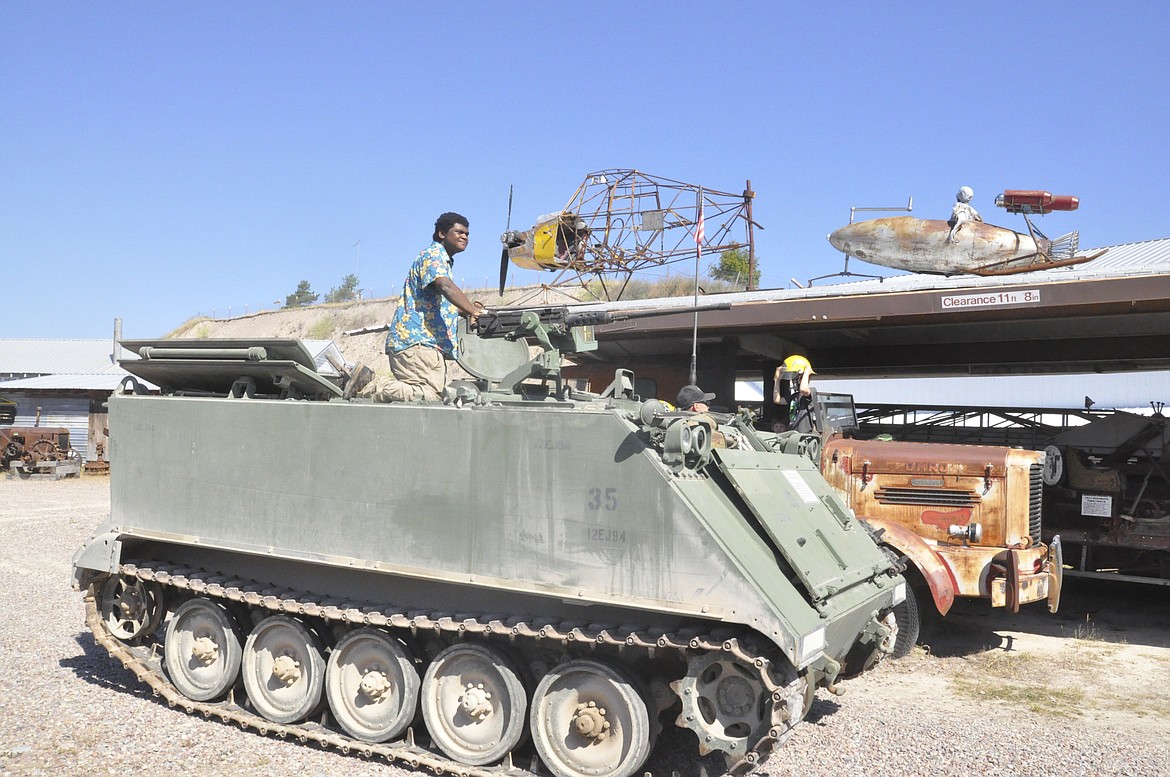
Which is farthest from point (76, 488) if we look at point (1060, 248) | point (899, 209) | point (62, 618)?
point (1060, 248)

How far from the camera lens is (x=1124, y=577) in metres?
10.8

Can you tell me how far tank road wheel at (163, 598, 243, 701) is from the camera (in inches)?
271

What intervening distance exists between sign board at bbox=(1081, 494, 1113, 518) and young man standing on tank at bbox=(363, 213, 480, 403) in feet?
26.4

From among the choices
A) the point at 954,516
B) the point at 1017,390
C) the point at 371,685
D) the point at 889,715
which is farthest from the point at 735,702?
the point at 1017,390

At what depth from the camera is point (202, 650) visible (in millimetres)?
7039

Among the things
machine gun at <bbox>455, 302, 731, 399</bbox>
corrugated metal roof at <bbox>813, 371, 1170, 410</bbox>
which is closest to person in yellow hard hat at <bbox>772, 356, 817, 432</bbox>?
machine gun at <bbox>455, 302, 731, 399</bbox>

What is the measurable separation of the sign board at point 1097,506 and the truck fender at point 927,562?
123 inches

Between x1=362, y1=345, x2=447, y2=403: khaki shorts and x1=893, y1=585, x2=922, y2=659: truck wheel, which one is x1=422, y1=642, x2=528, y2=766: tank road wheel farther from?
x1=893, y1=585, x2=922, y2=659: truck wheel

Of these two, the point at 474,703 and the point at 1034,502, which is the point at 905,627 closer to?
the point at 1034,502

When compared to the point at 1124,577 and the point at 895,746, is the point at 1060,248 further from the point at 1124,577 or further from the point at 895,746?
the point at 895,746

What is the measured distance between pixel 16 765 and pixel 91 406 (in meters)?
31.3

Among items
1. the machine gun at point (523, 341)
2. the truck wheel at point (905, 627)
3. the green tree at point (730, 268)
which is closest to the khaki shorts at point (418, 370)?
the machine gun at point (523, 341)

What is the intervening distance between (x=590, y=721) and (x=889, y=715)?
2.88 m

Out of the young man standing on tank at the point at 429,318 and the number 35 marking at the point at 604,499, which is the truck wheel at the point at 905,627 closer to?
the number 35 marking at the point at 604,499
